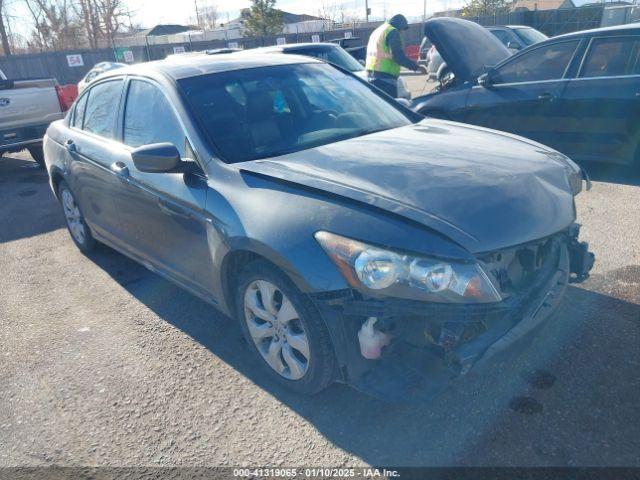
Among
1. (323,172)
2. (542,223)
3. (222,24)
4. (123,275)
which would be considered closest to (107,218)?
(123,275)

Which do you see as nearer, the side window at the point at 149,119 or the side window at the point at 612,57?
the side window at the point at 149,119

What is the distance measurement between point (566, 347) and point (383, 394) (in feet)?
4.34

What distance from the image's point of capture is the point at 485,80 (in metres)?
6.46

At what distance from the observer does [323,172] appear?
277cm

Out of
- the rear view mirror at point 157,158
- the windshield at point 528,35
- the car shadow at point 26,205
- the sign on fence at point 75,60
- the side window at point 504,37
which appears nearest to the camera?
the rear view mirror at point 157,158

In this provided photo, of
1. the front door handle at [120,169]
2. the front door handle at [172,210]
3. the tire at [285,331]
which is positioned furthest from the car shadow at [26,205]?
the tire at [285,331]

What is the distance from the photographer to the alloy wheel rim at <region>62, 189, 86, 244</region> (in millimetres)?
4953

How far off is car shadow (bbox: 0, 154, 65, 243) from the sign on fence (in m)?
17.4

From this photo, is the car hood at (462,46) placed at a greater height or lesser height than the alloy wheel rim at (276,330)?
greater

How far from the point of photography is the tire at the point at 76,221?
491 cm

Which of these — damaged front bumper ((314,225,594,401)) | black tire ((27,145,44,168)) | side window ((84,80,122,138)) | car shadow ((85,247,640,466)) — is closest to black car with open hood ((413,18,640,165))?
car shadow ((85,247,640,466))

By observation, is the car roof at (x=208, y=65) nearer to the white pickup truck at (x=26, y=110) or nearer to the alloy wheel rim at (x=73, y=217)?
the alloy wheel rim at (x=73, y=217)

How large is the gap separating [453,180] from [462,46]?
466 cm

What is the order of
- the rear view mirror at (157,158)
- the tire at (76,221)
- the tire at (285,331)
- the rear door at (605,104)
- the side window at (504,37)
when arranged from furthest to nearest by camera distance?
the side window at (504,37) → the rear door at (605,104) → the tire at (76,221) → the rear view mirror at (157,158) → the tire at (285,331)
